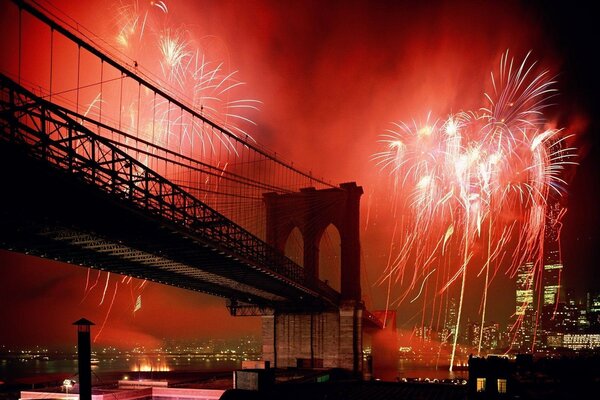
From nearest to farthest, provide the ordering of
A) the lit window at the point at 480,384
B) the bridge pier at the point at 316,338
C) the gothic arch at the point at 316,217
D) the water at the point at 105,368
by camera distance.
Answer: the lit window at the point at 480,384, the bridge pier at the point at 316,338, the gothic arch at the point at 316,217, the water at the point at 105,368

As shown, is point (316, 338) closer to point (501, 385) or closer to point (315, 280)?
point (315, 280)

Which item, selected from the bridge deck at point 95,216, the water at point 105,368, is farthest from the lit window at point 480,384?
the water at point 105,368

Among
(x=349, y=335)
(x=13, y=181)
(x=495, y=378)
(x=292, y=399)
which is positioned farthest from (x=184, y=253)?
(x=349, y=335)

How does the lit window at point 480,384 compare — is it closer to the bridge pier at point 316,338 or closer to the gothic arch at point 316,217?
the bridge pier at point 316,338

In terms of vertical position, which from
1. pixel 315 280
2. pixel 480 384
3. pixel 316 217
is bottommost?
pixel 480 384

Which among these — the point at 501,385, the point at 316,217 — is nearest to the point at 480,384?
the point at 501,385

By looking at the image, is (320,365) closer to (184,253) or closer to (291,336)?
(291,336)

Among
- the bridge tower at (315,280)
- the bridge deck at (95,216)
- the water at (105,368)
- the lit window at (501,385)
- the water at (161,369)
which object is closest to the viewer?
the bridge deck at (95,216)

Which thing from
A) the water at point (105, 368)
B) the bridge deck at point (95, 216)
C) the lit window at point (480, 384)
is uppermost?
the bridge deck at point (95, 216)
